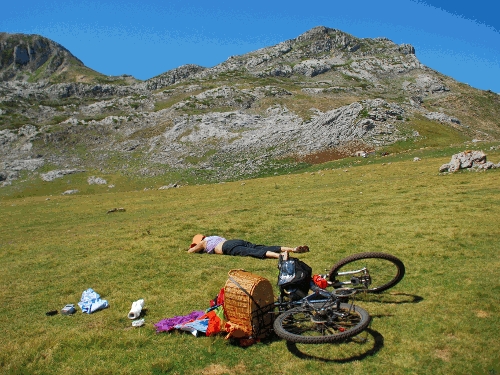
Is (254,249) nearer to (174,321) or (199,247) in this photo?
(199,247)

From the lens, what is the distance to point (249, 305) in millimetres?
7898

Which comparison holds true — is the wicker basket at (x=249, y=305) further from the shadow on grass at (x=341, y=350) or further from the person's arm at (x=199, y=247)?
the person's arm at (x=199, y=247)

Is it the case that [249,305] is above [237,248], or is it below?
above

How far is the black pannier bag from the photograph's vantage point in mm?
8477

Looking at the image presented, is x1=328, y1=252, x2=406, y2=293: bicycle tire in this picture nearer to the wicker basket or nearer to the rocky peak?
the wicker basket

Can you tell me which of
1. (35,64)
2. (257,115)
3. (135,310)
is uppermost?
(35,64)

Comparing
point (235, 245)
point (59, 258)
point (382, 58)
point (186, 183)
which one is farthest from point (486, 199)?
point (382, 58)

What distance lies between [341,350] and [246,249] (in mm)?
7695

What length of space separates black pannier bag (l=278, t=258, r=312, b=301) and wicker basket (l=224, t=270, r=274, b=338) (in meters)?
0.44

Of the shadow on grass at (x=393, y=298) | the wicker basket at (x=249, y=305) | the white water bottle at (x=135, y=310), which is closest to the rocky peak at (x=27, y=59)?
the white water bottle at (x=135, y=310)

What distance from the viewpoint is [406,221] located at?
17.6 m

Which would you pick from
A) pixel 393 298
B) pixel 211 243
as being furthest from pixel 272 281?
pixel 211 243

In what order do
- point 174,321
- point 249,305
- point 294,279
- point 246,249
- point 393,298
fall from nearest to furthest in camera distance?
point 249,305 < point 294,279 < point 174,321 < point 393,298 < point 246,249

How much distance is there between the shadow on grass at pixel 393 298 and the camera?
30.6 feet
